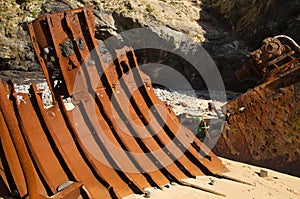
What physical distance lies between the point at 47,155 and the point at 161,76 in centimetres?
1157

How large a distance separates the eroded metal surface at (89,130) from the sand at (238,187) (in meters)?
0.12

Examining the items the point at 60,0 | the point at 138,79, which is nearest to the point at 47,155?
the point at 138,79

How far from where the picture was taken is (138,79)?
3.92 metres

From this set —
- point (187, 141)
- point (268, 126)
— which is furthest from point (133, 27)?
point (187, 141)

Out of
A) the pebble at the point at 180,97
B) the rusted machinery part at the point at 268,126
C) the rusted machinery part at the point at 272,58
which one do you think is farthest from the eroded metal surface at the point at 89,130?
the pebble at the point at 180,97

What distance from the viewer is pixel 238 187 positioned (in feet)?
11.3

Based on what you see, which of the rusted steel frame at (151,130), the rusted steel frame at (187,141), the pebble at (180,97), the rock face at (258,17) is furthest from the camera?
the rock face at (258,17)

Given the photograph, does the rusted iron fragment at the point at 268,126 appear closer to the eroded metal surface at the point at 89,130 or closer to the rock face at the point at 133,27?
the eroded metal surface at the point at 89,130

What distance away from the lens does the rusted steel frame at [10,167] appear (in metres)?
2.54

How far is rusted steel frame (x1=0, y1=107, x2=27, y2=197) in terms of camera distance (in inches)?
100.0

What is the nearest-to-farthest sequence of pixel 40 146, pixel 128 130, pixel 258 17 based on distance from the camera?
pixel 40 146, pixel 128 130, pixel 258 17

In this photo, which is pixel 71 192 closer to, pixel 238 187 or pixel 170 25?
pixel 238 187

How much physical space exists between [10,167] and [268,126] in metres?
2.92

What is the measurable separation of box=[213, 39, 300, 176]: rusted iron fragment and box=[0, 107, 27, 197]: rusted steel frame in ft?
8.30
